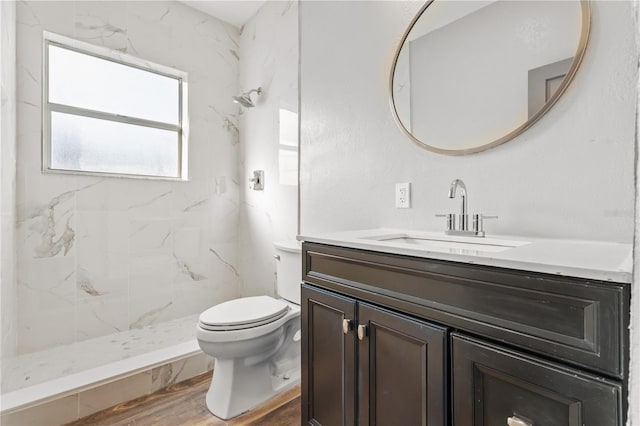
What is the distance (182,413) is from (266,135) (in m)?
1.85

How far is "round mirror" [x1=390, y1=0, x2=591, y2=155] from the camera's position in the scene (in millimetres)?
1022

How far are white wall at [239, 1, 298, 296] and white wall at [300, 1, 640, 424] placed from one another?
0.19 metres

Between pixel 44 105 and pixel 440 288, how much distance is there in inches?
98.5

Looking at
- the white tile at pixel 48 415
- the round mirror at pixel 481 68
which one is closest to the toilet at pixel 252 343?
the white tile at pixel 48 415

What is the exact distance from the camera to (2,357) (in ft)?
5.46

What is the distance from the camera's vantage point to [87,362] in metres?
1.80

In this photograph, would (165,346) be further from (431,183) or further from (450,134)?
(450,134)

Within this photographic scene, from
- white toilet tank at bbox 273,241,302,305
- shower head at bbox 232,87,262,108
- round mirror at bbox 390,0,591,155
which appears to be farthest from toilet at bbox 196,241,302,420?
shower head at bbox 232,87,262,108

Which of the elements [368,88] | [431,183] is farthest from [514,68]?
[368,88]

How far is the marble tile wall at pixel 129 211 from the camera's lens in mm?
1902

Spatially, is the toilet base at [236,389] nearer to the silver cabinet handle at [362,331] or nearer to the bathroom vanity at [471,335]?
the bathroom vanity at [471,335]

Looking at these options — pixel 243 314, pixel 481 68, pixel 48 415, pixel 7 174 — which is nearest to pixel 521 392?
pixel 481 68

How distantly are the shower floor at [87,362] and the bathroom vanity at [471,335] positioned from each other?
116cm

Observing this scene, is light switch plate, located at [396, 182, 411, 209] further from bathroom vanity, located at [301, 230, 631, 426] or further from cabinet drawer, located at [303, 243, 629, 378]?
cabinet drawer, located at [303, 243, 629, 378]
